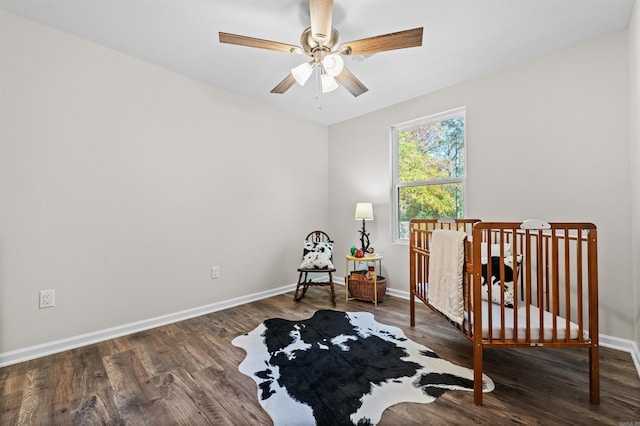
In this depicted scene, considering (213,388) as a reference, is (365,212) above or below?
above

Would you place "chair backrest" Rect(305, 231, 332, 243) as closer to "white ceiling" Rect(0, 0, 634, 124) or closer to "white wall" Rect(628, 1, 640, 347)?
"white ceiling" Rect(0, 0, 634, 124)

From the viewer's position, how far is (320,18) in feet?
5.32

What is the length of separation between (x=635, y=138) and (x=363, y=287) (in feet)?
8.49

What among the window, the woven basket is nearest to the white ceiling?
the window

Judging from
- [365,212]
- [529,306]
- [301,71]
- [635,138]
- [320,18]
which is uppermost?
[320,18]

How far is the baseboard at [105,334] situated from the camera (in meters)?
1.98

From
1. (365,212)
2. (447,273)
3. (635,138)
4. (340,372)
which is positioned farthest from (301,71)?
(635,138)

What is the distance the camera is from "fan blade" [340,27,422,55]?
5.53ft

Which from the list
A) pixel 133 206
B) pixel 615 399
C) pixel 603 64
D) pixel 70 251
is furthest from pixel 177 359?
pixel 603 64

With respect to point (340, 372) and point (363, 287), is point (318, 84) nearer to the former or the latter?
point (363, 287)

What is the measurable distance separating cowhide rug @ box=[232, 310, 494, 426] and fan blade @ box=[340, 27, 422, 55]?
212 cm

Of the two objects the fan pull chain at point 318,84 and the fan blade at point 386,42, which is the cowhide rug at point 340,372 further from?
the fan pull chain at point 318,84

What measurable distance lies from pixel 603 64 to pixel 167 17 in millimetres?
3368

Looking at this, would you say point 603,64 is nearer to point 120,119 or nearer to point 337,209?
point 337,209
